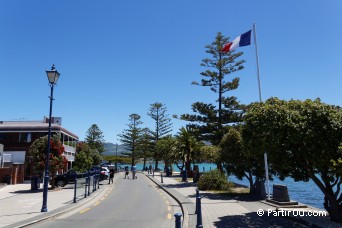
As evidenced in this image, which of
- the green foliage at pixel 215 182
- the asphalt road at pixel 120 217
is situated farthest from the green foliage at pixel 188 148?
the asphalt road at pixel 120 217

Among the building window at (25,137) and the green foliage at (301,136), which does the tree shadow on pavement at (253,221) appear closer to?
the green foliage at (301,136)

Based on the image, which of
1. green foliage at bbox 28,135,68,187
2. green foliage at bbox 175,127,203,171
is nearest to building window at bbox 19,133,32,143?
green foliage at bbox 28,135,68,187

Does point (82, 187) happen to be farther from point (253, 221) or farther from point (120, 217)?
point (253, 221)

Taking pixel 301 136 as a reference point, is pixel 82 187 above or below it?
below

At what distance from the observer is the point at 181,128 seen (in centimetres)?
4003

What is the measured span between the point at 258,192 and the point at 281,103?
30.0 ft

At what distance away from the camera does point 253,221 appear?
445 inches

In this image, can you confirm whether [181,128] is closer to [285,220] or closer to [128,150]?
[285,220]

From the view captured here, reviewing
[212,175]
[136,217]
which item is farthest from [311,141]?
[212,175]

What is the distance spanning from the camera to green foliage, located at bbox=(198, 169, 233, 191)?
23.6m

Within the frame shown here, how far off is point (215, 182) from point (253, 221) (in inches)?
497

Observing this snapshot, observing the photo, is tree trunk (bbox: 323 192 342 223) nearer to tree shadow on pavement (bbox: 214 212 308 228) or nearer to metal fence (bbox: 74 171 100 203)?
tree shadow on pavement (bbox: 214 212 308 228)

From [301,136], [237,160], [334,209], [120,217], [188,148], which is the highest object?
[188,148]

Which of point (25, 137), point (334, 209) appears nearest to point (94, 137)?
point (25, 137)
